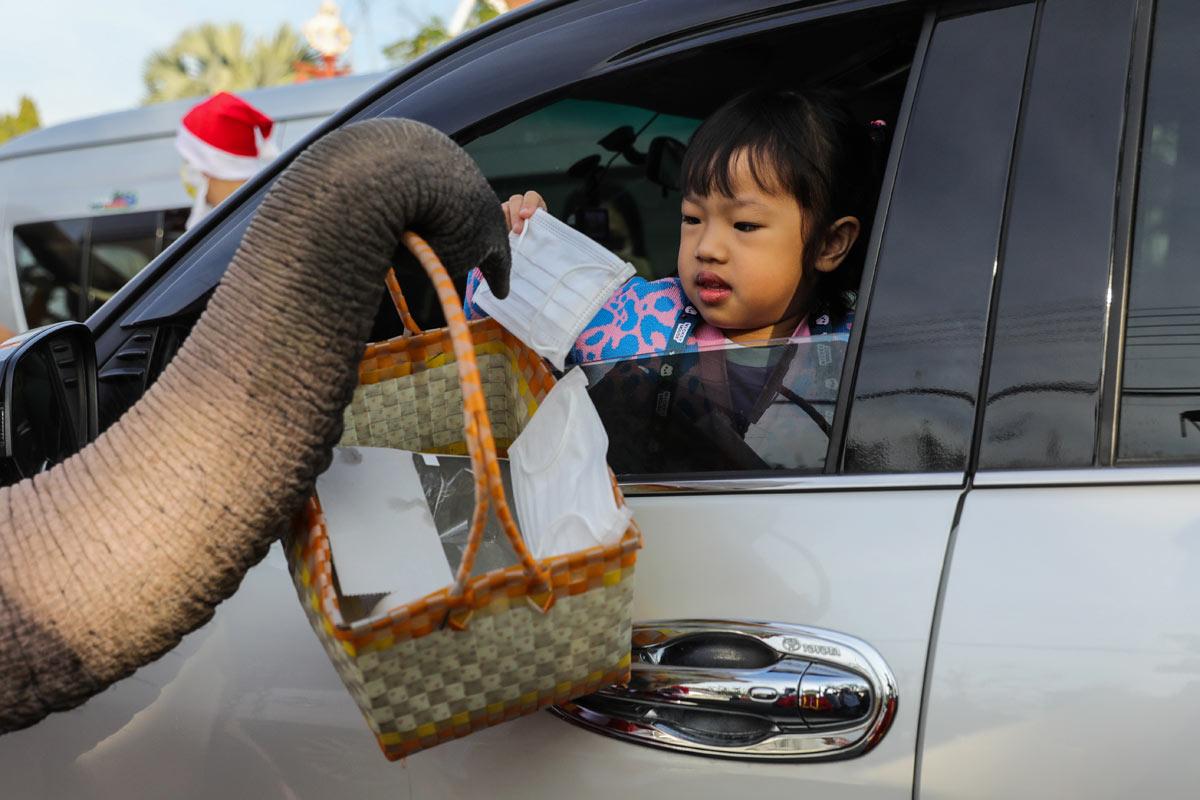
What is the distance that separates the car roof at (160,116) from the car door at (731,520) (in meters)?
3.77

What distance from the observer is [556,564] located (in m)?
1.11

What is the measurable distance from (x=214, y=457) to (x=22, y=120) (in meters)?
22.8

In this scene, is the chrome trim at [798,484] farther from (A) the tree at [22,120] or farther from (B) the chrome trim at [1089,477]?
(A) the tree at [22,120]

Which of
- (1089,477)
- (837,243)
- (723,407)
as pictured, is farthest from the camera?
(837,243)

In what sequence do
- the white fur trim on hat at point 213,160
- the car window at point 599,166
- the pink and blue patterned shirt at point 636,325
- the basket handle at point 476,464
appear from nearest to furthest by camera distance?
the basket handle at point 476,464
the pink and blue patterned shirt at point 636,325
the car window at point 599,166
the white fur trim on hat at point 213,160

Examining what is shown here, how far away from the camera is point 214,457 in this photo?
109cm

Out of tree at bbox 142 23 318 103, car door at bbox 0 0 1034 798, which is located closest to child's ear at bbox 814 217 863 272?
car door at bbox 0 0 1034 798

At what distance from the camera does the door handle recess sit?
1.18 m

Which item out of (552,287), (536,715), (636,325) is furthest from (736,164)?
(536,715)

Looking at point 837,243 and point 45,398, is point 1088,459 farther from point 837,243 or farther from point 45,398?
point 45,398

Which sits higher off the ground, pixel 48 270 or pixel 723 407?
pixel 48 270

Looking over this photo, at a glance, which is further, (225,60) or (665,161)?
(225,60)

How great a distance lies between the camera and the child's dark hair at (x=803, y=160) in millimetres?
1812

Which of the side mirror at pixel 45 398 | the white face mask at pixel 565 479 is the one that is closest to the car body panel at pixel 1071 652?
the white face mask at pixel 565 479
